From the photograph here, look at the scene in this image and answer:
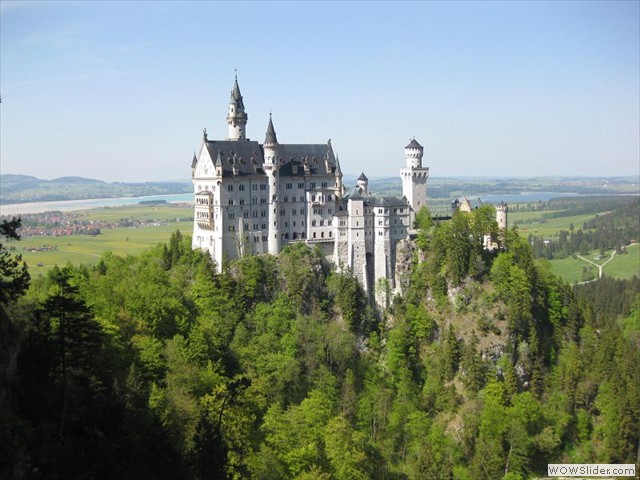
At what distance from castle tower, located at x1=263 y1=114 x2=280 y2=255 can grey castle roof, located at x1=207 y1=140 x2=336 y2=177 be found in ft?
3.64

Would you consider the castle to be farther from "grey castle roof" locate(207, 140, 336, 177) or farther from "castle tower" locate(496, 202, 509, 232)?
"castle tower" locate(496, 202, 509, 232)

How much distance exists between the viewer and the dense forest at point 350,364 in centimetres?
5262

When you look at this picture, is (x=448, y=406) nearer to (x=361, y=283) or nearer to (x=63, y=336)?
(x=361, y=283)

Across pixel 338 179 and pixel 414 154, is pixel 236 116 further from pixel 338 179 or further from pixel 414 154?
pixel 414 154

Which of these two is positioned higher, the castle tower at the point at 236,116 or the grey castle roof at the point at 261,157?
the castle tower at the point at 236,116

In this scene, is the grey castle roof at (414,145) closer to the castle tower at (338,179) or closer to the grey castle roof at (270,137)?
the castle tower at (338,179)

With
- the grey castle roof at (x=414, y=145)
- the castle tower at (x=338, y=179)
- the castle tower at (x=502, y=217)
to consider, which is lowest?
the castle tower at (x=502, y=217)

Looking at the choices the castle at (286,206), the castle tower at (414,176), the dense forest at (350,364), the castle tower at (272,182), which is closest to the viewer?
the dense forest at (350,364)

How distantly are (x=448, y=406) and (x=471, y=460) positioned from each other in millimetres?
7313

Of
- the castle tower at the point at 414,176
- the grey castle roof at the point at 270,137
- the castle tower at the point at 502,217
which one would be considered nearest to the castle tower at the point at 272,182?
the grey castle roof at the point at 270,137

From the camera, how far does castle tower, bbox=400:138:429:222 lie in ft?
325

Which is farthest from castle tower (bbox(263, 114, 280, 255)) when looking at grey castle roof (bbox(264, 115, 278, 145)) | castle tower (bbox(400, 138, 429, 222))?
castle tower (bbox(400, 138, 429, 222))

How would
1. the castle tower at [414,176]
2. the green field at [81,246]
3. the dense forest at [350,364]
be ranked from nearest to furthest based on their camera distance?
the dense forest at [350,364] → the castle tower at [414,176] → the green field at [81,246]

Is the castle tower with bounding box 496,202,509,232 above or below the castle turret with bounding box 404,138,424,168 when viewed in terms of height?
below
